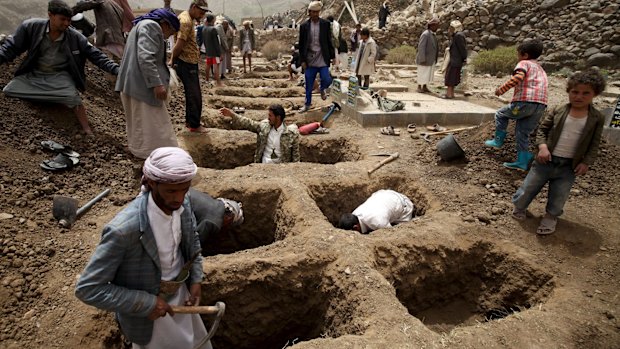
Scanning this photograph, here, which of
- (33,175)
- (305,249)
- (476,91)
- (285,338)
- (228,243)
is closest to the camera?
(305,249)

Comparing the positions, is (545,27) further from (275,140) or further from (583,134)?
(275,140)

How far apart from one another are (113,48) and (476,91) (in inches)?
334

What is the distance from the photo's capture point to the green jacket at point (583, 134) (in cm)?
320

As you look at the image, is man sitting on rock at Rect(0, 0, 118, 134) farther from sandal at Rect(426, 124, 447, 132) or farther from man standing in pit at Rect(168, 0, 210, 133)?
sandal at Rect(426, 124, 447, 132)

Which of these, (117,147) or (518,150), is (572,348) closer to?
(518,150)

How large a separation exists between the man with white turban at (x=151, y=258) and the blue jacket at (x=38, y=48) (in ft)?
11.5

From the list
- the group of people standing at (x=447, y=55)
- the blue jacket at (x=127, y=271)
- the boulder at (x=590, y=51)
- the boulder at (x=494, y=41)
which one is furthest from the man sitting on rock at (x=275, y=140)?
the boulder at (x=494, y=41)

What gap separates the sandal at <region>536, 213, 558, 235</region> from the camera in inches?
143

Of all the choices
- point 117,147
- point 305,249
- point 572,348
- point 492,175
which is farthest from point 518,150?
point 117,147

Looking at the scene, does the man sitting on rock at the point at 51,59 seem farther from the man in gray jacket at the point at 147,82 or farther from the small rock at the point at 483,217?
the small rock at the point at 483,217

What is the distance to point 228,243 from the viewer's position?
4547 millimetres

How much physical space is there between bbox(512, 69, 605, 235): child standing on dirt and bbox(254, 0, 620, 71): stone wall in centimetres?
1083

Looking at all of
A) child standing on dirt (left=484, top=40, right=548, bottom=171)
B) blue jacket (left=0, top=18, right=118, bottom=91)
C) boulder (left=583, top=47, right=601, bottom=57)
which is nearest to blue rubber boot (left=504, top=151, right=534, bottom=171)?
child standing on dirt (left=484, top=40, right=548, bottom=171)

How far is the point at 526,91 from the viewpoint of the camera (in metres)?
4.19
